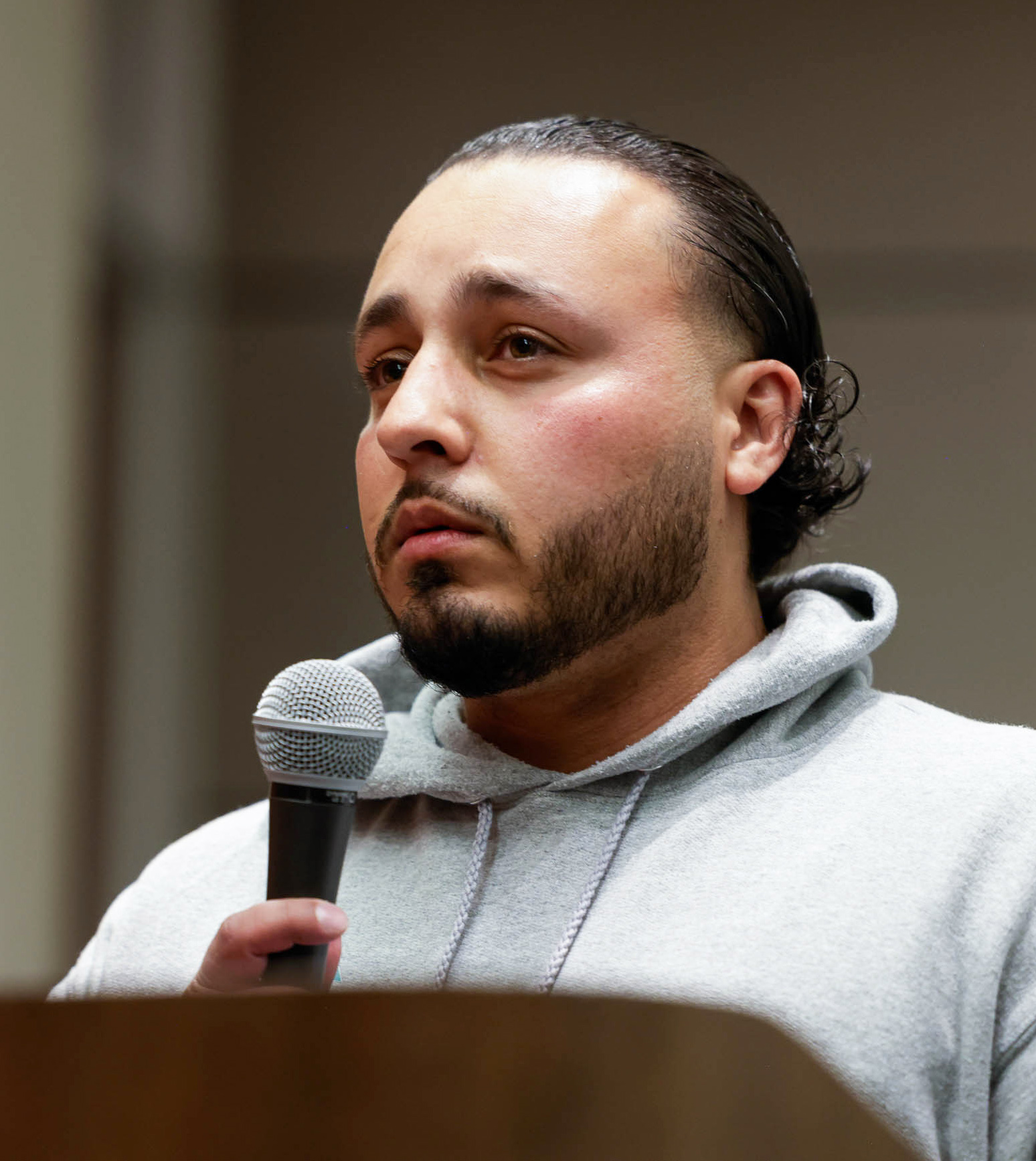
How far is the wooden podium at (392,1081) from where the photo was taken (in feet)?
1.23

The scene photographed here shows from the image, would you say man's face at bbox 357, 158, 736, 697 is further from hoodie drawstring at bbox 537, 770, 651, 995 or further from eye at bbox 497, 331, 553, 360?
hoodie drawstring at bbox 537, 770, 651, 995

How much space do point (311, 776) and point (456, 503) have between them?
25cm

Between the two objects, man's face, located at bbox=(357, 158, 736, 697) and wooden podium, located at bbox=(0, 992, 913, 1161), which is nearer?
wooden podium, located at bbox=(0, 992, 913, 1161)

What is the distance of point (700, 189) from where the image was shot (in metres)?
1.13

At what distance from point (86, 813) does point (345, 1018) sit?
199cm

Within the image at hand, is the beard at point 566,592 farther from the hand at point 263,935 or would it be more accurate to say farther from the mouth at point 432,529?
the hand at point 263,935

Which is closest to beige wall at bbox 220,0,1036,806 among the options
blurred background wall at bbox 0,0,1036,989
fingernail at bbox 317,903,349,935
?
blurred background wall at bbox 0,0,1036,989

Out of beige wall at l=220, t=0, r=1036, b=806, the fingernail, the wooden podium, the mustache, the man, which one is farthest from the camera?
beige wall at l=220, t=0, r=1036, b=806

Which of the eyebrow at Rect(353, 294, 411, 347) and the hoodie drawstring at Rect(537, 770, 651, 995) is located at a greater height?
the eyebrow at Rect(353, 294, 411, 347)

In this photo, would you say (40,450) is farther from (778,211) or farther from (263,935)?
(263,935)

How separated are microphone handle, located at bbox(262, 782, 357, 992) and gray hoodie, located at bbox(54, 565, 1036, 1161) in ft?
0.46

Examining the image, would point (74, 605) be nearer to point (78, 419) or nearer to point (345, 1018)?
point (78, 419)

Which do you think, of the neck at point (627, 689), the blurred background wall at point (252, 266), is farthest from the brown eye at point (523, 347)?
the blurred background wall at point (252, 266)

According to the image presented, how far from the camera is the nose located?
979 mm
